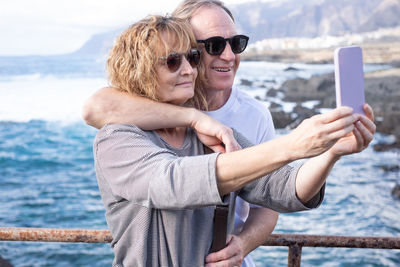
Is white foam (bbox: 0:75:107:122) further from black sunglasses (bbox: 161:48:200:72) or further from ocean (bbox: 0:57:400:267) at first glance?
black sunglasses (bbox: 161:48:200:72)

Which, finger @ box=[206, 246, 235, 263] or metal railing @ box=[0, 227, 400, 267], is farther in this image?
metal railing @ box=[0, 227, 400, 267]

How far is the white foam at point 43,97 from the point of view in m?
34.7

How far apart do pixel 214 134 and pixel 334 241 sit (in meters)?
0.88

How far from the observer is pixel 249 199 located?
1.66 metres

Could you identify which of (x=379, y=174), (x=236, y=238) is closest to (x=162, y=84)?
(x=236, y=238)

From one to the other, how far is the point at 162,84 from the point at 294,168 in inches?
19.8

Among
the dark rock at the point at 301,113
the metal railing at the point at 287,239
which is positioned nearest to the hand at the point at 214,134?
the metal railing at the point at 287,239

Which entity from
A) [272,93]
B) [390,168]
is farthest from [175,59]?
[272,93]

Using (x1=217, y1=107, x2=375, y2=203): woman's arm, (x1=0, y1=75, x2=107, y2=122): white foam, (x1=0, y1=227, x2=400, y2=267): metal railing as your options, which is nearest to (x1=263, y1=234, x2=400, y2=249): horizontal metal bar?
(x1=0, y1=227, x2=400, y2=267): metal railing

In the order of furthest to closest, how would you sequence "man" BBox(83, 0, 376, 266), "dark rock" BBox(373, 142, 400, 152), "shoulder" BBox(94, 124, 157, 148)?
1. "dark rock" BBox(373, 142, 400, 152)
2. "man" BBox(83, 0, 376, 266)
3. "shoulder" BBox(94, 124, 157, 148)

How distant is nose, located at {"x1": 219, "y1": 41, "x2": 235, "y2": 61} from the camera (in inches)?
80.7

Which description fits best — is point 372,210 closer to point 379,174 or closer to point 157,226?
point 379,174

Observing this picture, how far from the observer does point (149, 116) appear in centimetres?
156

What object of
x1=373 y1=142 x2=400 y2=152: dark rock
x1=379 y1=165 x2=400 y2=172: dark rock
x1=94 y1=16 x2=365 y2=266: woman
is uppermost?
x1=94 y1=16 x2=365 y2=266: woman
